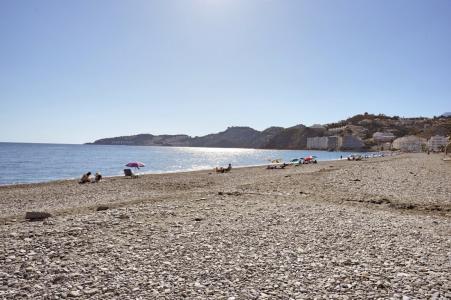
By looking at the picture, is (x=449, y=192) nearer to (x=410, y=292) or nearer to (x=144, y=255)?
(x=410, y=292)

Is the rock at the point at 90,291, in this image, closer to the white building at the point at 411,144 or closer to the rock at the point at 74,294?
the rock at the point at 74,294

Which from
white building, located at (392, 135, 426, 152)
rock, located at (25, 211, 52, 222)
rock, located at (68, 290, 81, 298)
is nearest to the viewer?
rock, located at (68, 290, 81, 298)

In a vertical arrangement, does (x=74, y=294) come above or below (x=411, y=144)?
below

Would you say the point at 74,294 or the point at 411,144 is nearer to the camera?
the point at 74,294

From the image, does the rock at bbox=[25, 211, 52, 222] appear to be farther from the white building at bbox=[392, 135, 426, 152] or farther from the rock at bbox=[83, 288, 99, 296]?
the white building at bbox=[392, 135, 426, 152]

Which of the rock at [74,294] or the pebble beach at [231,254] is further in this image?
the pebble beach at [231,254]

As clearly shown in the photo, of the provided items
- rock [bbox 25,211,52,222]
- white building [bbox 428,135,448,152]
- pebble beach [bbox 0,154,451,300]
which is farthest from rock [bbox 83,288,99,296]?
white building [bbox 428,135,448,152]

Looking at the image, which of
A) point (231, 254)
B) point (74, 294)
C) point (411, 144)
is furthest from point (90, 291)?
point (411, 144)

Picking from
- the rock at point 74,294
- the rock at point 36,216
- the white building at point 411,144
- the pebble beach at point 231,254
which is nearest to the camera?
the rock at point 74,294

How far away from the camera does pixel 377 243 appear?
9.59 meters

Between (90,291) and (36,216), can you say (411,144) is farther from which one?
(90,291)

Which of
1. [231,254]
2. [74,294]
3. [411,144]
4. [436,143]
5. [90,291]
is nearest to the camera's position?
[74,294]

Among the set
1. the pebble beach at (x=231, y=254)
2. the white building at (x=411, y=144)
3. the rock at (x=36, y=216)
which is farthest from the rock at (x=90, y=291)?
the white building at (x=411, y=144)

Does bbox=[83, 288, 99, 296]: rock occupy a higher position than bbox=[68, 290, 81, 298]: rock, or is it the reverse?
bbox=[68, 290, 81, 298]: rock
